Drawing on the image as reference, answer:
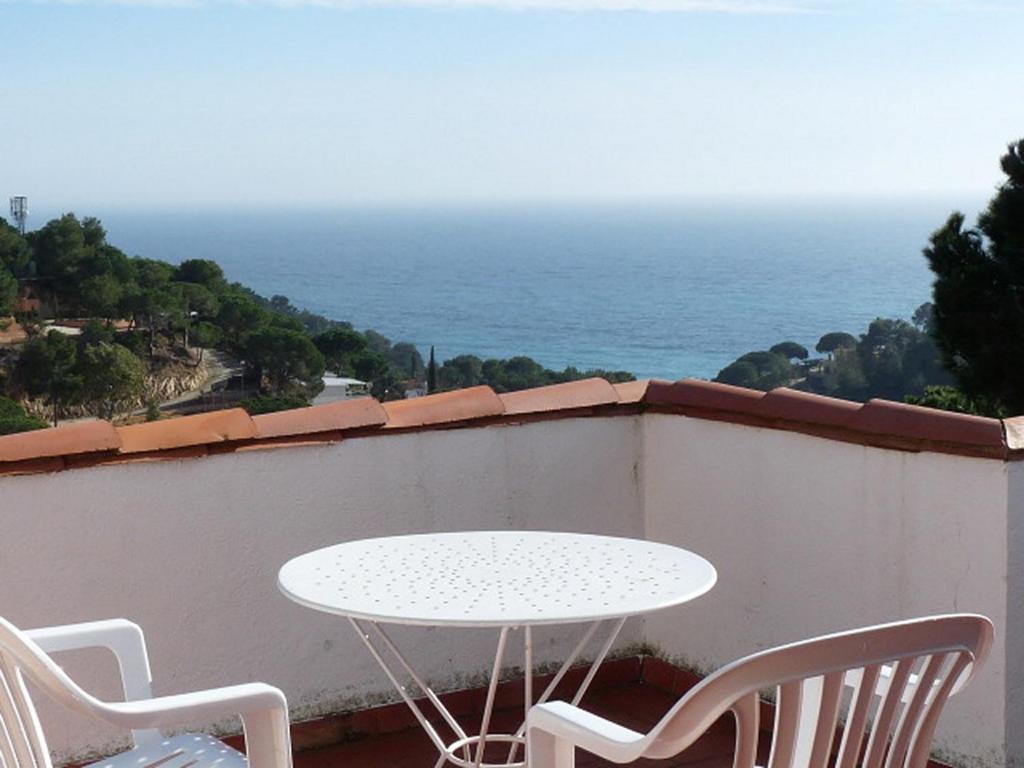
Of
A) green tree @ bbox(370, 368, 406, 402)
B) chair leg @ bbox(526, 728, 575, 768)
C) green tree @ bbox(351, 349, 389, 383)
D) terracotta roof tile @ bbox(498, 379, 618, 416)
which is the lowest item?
green tree @ bbox(370, 368, 406, 402)

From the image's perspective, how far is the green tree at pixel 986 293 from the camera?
20812 millimetres

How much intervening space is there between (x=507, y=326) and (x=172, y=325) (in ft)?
147

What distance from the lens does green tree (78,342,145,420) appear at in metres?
33.7

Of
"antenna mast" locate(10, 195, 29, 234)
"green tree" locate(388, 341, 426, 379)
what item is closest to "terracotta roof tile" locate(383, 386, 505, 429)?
"green tree" locate(388, 341, 426, 379)

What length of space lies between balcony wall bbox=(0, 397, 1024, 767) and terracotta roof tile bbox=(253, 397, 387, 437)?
50mm

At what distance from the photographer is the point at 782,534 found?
3.51 metres

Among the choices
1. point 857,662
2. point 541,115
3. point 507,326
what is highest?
point 541,115

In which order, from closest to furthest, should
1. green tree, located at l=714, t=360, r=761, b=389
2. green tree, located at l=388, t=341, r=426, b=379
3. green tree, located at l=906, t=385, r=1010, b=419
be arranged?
1. green tree, located at l=906, t=385, r=1010, b=419
2. green tree, located at l=714, t=360, r=761, b=389
3. green tree, located at l=388, t=341, r=426, b=379

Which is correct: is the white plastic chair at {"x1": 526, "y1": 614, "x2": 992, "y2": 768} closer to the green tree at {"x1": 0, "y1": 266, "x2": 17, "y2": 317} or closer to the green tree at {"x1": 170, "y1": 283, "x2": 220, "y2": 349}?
the green tree at {"x1": 170, "y1": 283, "x2": 220, "y2": 349}

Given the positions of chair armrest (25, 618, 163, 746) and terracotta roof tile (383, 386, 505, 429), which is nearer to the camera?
chair armrest (25, 618, 163, 746)

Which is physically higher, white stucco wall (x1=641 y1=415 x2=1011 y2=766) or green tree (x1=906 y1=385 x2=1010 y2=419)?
white stucco wall (x1=641 y1=415 x2=1011 y2=766)

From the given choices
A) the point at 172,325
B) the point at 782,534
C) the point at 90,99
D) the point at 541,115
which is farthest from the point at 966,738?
the point at 541,115

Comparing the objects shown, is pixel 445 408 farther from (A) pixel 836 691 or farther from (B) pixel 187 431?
(A) pixel 836 691

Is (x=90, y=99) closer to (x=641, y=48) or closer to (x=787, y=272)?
(x=641, y=48)
